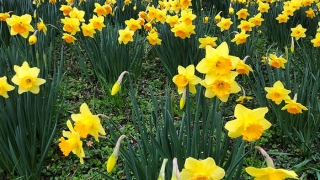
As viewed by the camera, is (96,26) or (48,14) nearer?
(96,26)

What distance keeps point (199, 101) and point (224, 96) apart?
192 millimetres

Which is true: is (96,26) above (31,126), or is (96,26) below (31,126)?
above

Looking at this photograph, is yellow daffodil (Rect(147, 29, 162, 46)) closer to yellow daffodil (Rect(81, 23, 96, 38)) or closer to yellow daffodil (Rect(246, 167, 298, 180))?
yellow daffodil (Rect(81, 23, 96, 38))

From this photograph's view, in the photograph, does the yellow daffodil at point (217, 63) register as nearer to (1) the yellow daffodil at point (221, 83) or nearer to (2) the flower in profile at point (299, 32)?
(1) the yellow daffodil at point (221, 83)

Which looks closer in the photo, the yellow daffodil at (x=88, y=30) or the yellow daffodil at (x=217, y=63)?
the yellow daffodil at (x=217, y=63)

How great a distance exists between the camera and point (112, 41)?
9.14 feet

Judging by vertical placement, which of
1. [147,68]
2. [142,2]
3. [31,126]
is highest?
[142,2]

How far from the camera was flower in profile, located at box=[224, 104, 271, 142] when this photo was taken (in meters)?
1.20

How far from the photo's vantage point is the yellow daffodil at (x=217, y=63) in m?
1.28

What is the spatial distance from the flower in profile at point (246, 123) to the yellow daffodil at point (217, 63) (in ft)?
0.52

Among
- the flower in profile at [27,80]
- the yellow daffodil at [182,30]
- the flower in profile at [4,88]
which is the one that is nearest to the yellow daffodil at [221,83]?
the flower in profile at [27,80]

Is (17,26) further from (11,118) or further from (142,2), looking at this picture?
(142,2)

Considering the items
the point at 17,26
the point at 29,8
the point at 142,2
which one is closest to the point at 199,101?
the point at 17,26

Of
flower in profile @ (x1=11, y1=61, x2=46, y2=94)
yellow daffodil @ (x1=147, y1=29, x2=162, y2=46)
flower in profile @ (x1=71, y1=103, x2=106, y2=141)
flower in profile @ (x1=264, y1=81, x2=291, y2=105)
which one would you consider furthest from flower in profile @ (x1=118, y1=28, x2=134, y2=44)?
flower in profile @ (x1=71, y1=103, x2=106, y2=141)
